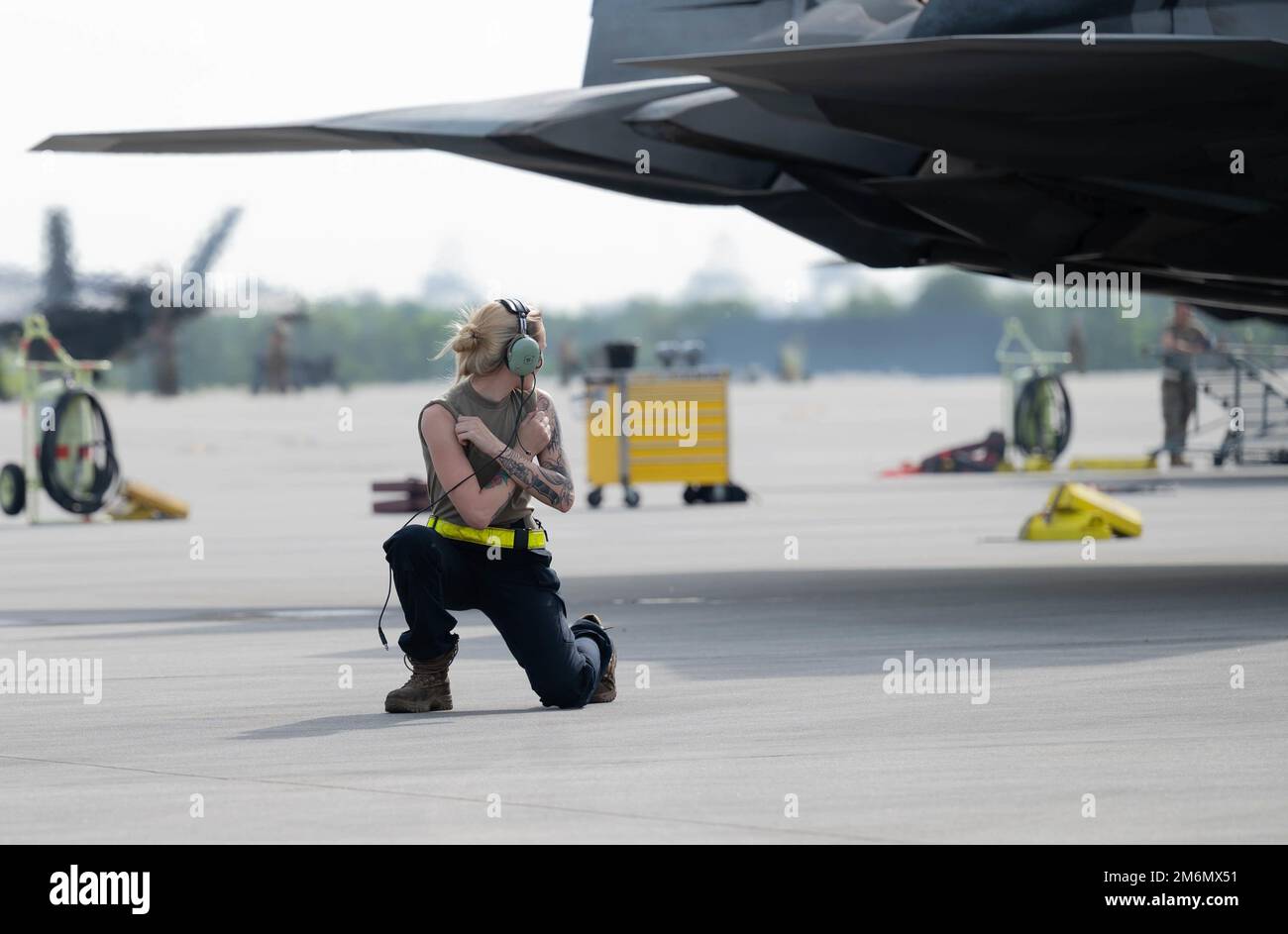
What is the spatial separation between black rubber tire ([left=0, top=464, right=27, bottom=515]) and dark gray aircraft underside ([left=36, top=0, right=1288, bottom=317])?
10.3 meters

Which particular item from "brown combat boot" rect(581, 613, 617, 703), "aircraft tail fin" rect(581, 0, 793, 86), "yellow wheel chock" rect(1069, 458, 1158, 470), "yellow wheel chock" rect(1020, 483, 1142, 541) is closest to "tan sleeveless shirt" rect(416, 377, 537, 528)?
"brown combat boot" rect(581, 613, 617, 703)

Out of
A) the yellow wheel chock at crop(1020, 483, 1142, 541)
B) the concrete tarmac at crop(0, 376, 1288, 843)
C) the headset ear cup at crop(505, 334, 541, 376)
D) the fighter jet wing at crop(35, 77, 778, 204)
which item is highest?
the fighter jet wing at crop(35, 77, 778, 204)

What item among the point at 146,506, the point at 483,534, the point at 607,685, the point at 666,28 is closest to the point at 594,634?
the point at 607,685

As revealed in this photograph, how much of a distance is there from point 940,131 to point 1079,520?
781cm

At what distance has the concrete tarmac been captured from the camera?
6.49 metres

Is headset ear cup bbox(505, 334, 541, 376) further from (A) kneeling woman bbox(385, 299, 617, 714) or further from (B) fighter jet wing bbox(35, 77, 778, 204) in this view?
(B) fighter jet wing bbox(35, 77, 778, 204)

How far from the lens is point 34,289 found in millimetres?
53125

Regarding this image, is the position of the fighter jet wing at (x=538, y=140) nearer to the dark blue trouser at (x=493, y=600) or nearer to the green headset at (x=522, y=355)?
the green headset at (x=522, y=355)

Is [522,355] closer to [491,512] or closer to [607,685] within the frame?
[491,512]

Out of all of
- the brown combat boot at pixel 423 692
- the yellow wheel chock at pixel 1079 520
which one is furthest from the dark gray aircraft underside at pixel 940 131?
the brown combat boot at pixel 423 692

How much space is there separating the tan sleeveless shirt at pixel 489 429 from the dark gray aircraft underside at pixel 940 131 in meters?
3.08
